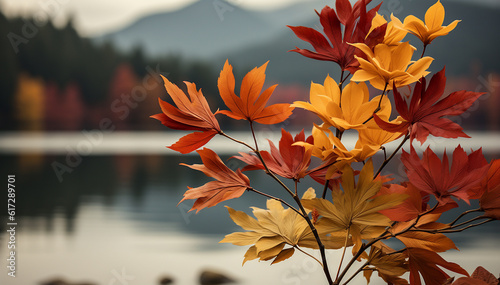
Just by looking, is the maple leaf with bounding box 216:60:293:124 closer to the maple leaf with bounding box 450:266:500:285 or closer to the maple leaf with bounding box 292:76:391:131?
the maple leaf with bounding box 292:76:391:131

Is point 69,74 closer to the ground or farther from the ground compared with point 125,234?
farther from the ground

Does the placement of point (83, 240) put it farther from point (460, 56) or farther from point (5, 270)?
point (460, 56)

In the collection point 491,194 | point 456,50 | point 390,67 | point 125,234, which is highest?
point 456,50

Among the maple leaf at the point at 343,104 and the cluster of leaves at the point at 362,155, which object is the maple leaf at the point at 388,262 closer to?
the cluster of leaves at the point at 362,155

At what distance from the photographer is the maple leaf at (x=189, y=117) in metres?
0.48

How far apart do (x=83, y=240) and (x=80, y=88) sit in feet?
61.6

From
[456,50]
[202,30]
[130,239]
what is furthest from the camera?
[202,30]

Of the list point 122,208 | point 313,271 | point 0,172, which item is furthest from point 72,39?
point 313,271

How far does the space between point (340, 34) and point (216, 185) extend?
22 cm

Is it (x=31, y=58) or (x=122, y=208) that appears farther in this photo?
(x=31, y=58)

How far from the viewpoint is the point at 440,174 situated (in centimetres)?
45

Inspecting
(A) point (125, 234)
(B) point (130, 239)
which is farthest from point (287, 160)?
(A) point (125, 234)

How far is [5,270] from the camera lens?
3.67 m

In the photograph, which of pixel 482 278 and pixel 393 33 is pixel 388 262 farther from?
pixel 393 33
